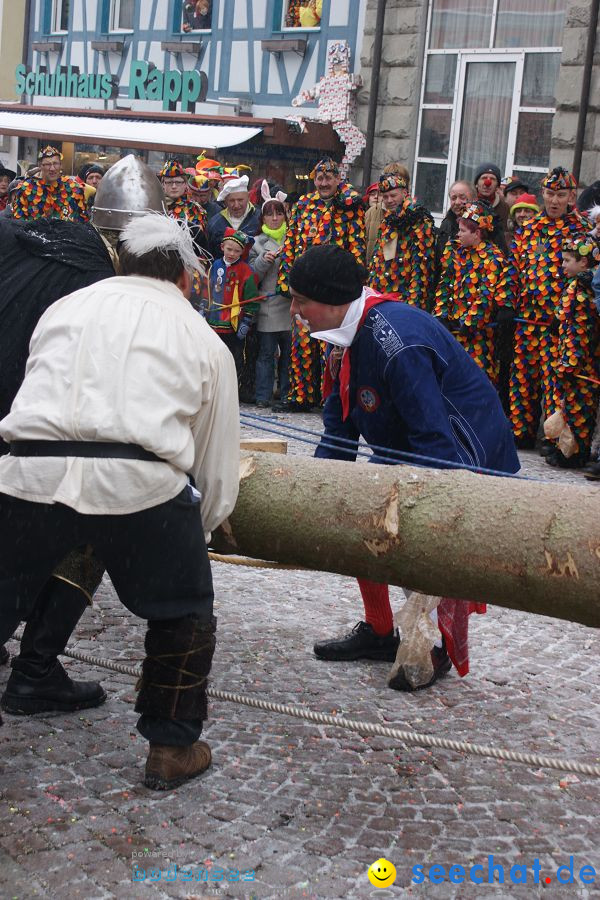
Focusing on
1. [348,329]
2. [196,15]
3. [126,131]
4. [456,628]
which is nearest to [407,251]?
[348,329]

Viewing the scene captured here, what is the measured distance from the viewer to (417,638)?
493cm

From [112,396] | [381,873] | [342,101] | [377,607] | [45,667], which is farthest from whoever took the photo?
[342,101]

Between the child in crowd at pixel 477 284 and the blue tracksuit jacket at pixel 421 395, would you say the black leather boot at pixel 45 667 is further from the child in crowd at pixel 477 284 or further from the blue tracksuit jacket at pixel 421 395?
the child in crowd at pixel 477 284

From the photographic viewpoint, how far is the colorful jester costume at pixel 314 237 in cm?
1102

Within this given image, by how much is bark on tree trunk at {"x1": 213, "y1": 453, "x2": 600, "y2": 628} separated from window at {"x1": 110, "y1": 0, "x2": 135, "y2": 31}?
1879 cm

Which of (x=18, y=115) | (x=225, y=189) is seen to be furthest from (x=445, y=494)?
(x=18, y=115)

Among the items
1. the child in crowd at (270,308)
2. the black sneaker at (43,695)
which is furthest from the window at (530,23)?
the black sneaker at (43,695)

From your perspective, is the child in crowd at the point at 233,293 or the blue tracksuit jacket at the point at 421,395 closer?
the blue tracksuit jacket at the point at 421,395

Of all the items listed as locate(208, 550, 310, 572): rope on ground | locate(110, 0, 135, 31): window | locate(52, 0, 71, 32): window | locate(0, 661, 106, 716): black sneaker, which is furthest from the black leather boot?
locate(52, 0, 71, 32): window

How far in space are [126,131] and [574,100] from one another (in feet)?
24.6

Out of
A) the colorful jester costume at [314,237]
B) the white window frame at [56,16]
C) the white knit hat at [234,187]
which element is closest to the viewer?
the colorful jester costume at [314,237]

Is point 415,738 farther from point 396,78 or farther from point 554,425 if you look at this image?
point 396,78

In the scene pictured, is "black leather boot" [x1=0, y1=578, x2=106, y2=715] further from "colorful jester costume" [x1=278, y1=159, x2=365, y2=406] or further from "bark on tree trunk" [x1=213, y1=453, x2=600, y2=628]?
"colorful jester costume" [x1=278, y1=159, x2=365, y2=406]

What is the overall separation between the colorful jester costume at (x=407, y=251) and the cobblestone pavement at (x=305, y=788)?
547 centimetres
